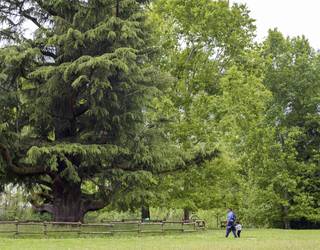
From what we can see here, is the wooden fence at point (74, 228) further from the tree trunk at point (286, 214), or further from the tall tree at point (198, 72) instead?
the tree trunk at point (286, 214)

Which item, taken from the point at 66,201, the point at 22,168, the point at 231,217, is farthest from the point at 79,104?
the point at 231,217

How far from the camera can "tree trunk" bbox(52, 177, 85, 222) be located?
81.7 ft

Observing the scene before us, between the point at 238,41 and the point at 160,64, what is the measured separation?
19.8 feet

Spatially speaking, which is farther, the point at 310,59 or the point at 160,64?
the point at 310,59

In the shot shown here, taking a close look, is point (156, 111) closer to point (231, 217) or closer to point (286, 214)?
point (231, 217)

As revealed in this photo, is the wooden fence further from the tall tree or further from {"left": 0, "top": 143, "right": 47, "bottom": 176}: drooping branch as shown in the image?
the tall tree

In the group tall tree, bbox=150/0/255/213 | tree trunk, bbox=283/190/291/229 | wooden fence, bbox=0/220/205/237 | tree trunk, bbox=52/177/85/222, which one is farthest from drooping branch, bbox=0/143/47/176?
tree trunk, bbox=283/190/291/229

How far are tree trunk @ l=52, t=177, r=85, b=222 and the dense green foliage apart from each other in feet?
0.19

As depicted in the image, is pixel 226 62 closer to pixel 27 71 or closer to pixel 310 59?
pixel 310 59

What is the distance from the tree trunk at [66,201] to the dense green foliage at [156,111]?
57 millimetres

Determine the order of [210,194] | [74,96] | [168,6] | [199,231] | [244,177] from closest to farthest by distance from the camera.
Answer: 1. [74,96]
2. [199,231]
3. [210,194]
4. [168,6]
5. [244,177]

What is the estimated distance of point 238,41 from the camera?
1341 inches

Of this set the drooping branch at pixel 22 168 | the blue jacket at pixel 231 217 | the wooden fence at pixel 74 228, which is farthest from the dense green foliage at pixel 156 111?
the blue jacket at pixel 231 217

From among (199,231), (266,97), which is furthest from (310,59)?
(199,231)
